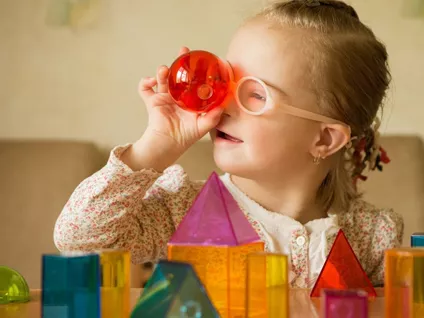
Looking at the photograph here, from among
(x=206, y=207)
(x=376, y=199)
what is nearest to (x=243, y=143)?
(x=206, y=207)

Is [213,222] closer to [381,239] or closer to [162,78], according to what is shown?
[162,78]

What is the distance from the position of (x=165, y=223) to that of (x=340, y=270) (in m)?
0.39

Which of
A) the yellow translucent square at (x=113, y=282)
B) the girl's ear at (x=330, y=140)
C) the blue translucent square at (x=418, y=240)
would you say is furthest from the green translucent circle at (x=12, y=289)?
the girl's ear at (x=330, y=140)

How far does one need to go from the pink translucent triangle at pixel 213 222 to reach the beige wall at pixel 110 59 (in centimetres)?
154

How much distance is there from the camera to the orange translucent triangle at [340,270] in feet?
2.33

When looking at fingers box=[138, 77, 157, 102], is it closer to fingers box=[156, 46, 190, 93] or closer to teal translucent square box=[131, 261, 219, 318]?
fingers box=[156, 46, 190, 93]

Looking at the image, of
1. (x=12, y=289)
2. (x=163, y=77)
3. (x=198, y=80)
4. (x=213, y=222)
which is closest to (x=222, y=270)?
(x=213, y=222)

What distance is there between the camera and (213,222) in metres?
0.58

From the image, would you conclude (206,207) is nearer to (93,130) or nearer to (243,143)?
(243,143)

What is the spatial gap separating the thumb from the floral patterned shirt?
9cm

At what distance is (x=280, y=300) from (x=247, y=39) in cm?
54

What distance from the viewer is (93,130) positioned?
212 centimetres

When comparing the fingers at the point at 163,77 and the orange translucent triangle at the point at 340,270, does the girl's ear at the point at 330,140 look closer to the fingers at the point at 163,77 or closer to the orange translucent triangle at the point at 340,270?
the fingers at the point at 163,77

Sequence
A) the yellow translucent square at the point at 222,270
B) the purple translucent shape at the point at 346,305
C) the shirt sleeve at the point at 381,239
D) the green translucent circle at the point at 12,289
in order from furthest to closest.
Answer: the shirt sleeve at the point at 381,239 < the green translucent circle at the point at 12,289 < the yellow translucent square at the point at 222,270 < the purple translucent shape at the point at 346,305
